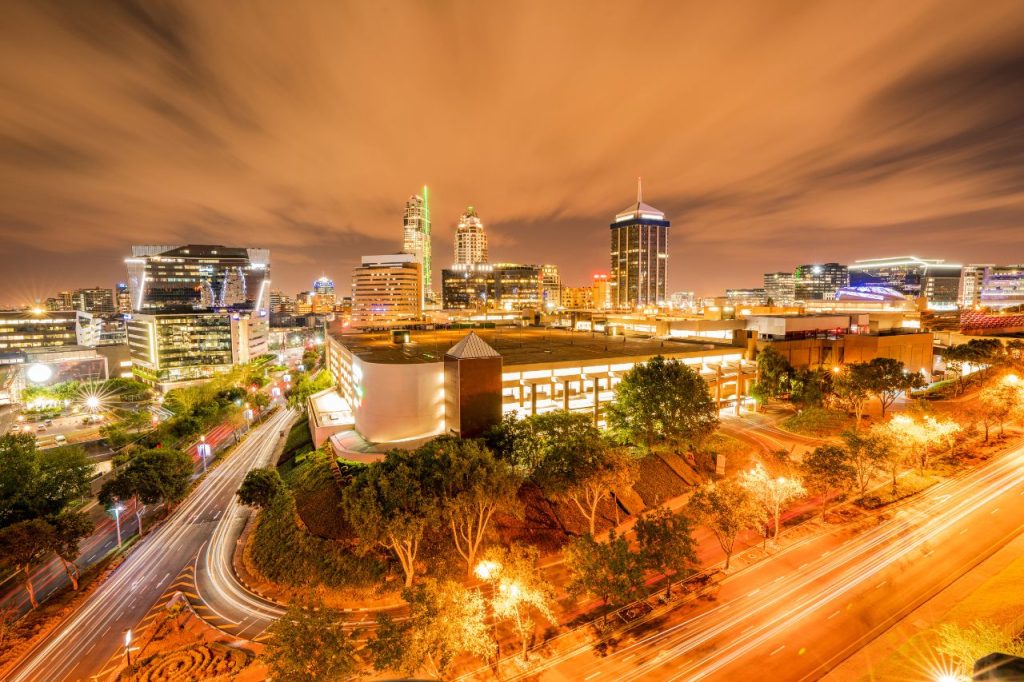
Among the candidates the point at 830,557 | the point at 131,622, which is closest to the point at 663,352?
the point at 830,557

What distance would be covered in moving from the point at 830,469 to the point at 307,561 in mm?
42444

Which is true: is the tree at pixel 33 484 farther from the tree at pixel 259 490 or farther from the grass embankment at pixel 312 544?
the grass embankment at pixel 312 544

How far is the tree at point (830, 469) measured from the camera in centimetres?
3516

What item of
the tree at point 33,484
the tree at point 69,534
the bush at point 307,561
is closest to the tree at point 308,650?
the bush at point 307,561

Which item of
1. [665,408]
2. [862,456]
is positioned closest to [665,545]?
[665,408]

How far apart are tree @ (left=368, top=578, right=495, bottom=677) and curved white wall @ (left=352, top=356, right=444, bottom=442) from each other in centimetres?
2678

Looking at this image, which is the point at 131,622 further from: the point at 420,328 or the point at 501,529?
the point at 420,328

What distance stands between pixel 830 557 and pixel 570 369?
30.7 meters

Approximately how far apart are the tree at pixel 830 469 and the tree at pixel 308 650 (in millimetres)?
36703

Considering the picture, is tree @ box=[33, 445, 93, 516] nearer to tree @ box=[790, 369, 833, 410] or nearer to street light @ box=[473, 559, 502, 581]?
street light @ box=[473, 559, 502, 581]

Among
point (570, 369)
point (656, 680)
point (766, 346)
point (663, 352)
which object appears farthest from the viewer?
point (766, 346)

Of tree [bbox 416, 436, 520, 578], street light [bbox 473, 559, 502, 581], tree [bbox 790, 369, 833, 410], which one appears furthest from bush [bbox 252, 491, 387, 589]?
tree [bbox 790, 369, 833, 410]

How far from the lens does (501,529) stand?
36.4 meters

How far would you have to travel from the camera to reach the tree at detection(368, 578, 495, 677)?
2028 cm
